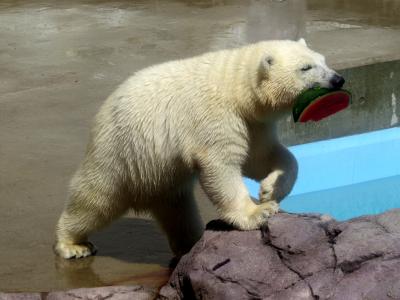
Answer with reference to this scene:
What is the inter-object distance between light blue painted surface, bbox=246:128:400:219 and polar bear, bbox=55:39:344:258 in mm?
2404

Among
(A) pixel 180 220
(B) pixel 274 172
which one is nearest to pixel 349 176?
(A) pixel 180 220

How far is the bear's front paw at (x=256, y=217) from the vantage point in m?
3.82

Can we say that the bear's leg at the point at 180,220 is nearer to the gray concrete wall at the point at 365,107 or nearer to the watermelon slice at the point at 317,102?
the watermelon slice at the point at 317,102

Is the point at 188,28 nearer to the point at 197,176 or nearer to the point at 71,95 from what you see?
the point at 71,95

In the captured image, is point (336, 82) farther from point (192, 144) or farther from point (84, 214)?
point (84, 214)

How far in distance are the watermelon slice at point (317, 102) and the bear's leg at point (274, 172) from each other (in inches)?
10.6

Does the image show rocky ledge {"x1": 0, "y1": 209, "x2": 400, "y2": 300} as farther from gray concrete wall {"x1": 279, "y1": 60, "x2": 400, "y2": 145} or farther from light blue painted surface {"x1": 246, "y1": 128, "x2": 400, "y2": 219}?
gray concrete wall {"x1": 279, "y1": 60, "x2": 400, "y2": 145}

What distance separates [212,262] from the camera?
3766mm

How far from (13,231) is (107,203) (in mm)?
750

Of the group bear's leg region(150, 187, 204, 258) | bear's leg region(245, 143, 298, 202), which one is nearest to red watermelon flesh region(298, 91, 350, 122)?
bear's leg region(245, 143, 298, 202)

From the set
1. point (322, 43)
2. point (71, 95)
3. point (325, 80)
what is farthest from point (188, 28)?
point (325, 80)

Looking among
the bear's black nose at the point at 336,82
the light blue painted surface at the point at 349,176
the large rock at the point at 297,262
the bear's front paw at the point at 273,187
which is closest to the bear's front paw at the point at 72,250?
the large rock at the point at 297,262

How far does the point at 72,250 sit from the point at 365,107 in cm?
378

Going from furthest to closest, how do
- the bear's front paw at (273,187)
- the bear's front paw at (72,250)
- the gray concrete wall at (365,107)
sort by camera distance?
the gray concrete wall at (365,107)
the bear's front paw at (72,250)
the bear's front paw at (273,187)
